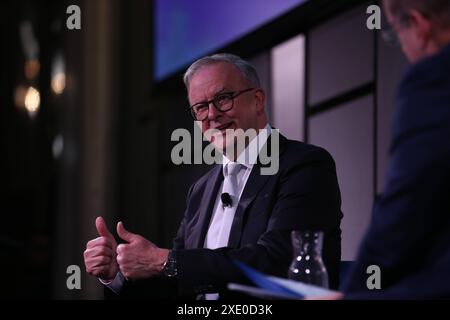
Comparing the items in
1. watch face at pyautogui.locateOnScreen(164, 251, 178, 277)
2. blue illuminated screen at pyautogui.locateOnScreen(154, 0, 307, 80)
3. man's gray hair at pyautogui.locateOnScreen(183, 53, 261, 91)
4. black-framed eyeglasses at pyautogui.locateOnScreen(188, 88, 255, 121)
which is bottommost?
watch face at pyautogui.locateOnScreen(164, 251, 178, 277)

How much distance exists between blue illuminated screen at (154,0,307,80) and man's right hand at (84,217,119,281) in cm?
189

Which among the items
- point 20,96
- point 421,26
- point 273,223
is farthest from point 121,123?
point 421,26

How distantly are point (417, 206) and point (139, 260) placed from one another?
0.94 m

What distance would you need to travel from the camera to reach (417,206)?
1375 mm

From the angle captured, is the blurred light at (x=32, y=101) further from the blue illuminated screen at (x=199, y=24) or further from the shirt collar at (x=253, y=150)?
the shirt collar at (x=253, y=150)

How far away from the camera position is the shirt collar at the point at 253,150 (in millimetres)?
2443

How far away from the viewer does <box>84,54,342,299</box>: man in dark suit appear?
2152mm

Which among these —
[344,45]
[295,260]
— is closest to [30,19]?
[344,45]

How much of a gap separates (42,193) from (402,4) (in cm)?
556

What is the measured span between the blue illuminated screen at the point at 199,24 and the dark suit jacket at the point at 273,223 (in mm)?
1633

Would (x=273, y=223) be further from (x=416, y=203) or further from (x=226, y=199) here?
(x=416, y=203)

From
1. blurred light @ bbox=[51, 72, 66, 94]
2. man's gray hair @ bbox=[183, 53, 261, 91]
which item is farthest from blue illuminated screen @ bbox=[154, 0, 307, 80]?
blurred light @ bbox=[51, 72, 66, 94]

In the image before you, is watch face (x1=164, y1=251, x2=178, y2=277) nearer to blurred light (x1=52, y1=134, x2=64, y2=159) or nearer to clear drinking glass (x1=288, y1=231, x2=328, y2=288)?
clear drinking glass (x1=288, y1=231, x2=328, y2=288)

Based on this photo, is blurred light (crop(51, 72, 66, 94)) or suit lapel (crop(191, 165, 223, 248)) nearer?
suit lapel (crop(191, 165, 223, 248))
